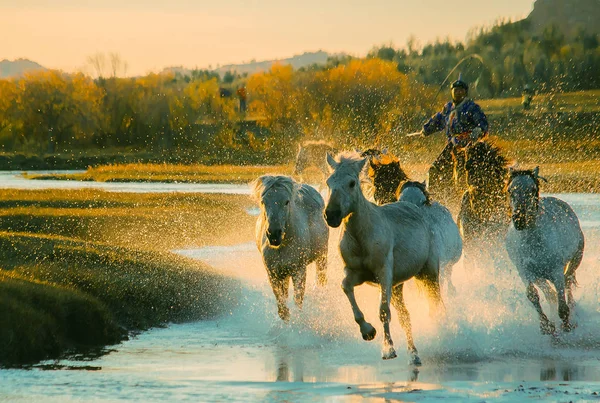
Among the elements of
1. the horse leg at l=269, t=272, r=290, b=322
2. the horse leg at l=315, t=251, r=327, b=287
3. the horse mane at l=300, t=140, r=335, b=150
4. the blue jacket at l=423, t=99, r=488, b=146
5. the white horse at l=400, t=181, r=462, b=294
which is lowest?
the horse leg at l=269, t=272, r=290, b=322

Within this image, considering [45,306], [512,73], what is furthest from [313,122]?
[45,306]

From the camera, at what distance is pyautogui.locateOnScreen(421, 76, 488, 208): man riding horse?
1527 centimetres

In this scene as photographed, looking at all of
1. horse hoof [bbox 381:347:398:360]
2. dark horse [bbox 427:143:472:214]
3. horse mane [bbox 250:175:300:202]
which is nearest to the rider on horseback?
dark horse [bbox 427:143:472:214]

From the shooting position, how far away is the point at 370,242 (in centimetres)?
1094

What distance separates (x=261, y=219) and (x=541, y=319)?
395 centimetres

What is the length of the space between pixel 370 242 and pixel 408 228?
3.37 ft

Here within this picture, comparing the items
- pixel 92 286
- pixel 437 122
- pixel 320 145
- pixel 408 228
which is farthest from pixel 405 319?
pixel 92 286

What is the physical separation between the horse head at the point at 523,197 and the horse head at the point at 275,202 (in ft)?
9.10

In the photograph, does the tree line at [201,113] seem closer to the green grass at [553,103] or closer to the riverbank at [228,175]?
the green grass at [553,103]

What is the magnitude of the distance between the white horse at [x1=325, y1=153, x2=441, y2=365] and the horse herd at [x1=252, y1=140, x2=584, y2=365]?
11 millimetres

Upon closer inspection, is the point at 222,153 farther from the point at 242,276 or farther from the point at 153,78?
the point at 242,276

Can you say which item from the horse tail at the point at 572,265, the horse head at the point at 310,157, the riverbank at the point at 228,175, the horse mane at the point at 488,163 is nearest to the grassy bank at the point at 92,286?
the horse head at the point at 310,157

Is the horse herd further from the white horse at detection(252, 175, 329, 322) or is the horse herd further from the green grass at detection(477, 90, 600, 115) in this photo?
the green grass at detection(477, 90, 600, 115)

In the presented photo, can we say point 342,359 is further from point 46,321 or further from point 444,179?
point 444,179
